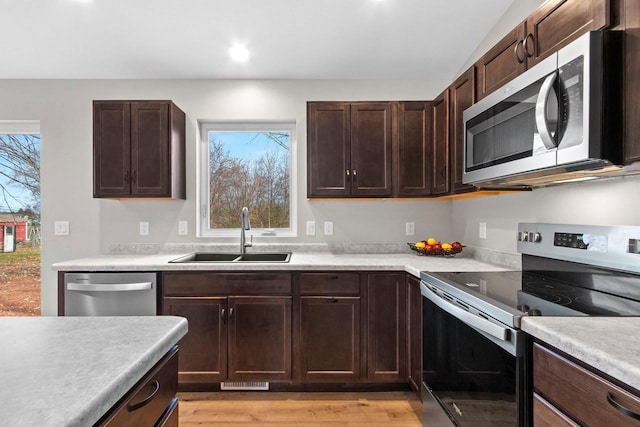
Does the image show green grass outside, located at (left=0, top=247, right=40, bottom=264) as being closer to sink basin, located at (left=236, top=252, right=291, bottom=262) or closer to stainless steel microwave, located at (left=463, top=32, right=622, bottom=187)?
sink basin, located at (left=236, top=252, right=291, bottom=262)

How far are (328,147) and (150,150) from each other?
4.33 feet

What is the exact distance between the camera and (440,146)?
2.47m

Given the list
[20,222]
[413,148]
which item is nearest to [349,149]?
[413,148]

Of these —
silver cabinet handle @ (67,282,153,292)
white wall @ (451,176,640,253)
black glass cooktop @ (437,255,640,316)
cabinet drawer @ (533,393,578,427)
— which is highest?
white wall @ (451,176,640,253)

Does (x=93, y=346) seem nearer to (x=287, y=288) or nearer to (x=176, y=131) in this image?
(x=287, y=288)

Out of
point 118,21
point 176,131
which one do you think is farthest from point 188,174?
point 118,21

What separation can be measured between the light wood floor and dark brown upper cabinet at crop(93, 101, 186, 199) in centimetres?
148

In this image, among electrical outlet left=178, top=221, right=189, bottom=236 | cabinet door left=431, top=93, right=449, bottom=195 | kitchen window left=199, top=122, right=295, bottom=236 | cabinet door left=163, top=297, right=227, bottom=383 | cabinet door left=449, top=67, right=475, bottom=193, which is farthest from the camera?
kitchen window left=199, top=122, right=295, bottom=236

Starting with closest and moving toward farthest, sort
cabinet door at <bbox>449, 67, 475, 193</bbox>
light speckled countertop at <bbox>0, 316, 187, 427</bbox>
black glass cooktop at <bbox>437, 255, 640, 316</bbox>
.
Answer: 1. light speckled countertop at <bbox>0, 316, 187, 427</bbox>
2. black glass cooktop at <bbox>437, 255, 640, 316</bbox>
3. cabinet door at <bbox>449, 67, 475, 193</bbox>

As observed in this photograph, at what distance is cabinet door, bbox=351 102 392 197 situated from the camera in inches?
103

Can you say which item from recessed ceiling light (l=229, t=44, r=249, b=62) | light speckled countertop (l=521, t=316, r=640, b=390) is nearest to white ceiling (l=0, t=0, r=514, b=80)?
recessed ceiling light (l=229, t=44, r=249, b=62)

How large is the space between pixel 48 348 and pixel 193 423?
1.57m

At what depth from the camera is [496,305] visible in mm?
1195

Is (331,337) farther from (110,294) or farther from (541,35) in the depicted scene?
(541,35)
